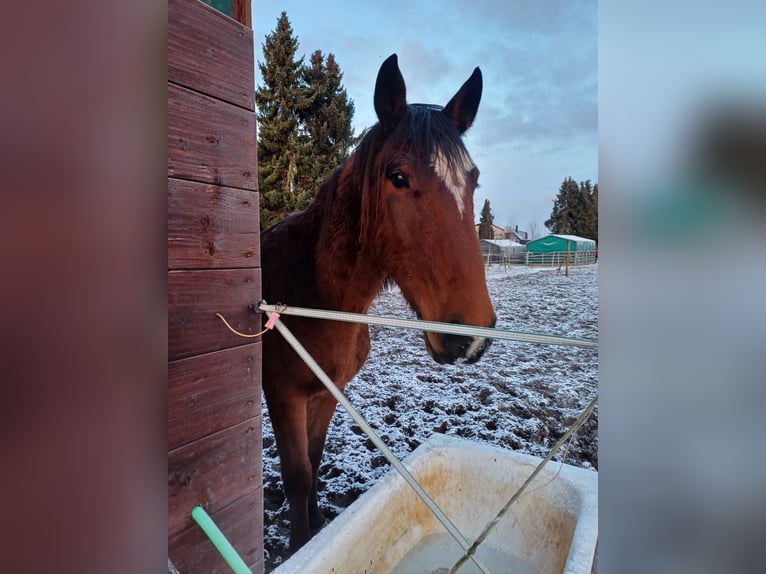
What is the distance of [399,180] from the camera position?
904 millimetres

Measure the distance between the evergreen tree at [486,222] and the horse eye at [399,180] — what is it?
19cm

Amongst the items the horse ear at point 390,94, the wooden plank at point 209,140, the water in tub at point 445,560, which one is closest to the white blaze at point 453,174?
the horse ear at point 390,94

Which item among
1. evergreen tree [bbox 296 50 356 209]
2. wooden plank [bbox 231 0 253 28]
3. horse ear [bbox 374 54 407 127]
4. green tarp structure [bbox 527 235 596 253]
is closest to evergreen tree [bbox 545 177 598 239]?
green tarp structure [bbox 527 235 596 253]

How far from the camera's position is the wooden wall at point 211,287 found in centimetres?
63

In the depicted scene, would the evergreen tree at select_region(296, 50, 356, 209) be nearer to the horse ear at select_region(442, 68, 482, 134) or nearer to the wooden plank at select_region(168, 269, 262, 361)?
the horse ear at select_region(442, 68, 482, 134)

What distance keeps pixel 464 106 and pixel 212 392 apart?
→ 2.76ft

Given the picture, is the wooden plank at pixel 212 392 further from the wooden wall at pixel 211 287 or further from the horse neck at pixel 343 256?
the horse neck at pixel 343 256

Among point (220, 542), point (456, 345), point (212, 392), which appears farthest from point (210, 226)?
point (456, 345)

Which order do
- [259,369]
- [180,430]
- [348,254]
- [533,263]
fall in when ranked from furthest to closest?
1. [348,254]
2. [533,263]
3. [259,369]
4. [180,430]
